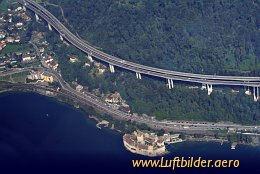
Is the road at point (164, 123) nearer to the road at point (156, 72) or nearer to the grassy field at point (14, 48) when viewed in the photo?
the road at point (156, 72)

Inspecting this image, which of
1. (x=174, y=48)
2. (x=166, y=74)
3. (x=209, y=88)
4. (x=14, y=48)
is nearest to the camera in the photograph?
(x=209, y=88)

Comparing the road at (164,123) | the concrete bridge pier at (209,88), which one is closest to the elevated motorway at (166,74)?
the concrete bridge pier at (209,88)

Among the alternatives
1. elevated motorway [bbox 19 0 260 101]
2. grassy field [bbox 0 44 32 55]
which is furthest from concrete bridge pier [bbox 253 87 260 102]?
grassy field [bbox 0 44 32 55]

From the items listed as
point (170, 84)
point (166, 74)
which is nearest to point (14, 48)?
point (166, 74)

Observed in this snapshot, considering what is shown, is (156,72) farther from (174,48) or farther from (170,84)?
(174,48)

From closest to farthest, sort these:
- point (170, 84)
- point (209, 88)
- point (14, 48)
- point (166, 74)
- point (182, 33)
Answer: point (209, 88)
point (170, 84)
point (166, 74)
point (182, 33)
point (14, 48)

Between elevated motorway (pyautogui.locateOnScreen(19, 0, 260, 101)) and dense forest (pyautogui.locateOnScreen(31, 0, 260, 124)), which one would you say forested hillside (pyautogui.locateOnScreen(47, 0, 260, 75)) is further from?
elevated motorway (pyautogui.locateOnScreen(19, 0, 260, 101))

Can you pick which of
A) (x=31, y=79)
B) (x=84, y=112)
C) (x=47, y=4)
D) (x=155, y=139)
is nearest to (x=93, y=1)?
(x=47, y=4)

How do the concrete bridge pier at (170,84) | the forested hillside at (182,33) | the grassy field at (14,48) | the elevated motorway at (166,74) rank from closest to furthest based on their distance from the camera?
the elevated motorway at (166,74) < the concrete bridge pier at (170,84) < the forested hillside at (182,33) < the grassy field at (14,48)

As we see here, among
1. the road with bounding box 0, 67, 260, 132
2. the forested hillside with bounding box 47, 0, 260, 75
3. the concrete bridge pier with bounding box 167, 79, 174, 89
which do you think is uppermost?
the forested hillside with bounding box 47, 0, 260, 75
